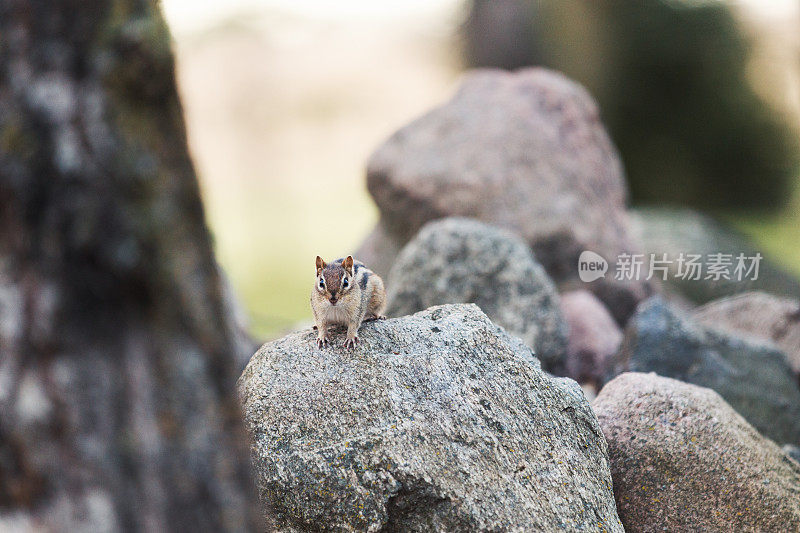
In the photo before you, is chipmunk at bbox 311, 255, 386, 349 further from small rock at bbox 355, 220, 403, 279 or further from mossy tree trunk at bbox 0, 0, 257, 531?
small rock at bbox 355, 220, 403, 279

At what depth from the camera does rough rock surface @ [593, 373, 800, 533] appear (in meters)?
3.85

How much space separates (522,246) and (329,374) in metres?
3.20

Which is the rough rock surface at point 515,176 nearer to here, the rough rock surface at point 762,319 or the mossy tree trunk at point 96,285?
the rough rock surface at point 762,319

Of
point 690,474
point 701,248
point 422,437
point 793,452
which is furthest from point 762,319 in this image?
point 422,437

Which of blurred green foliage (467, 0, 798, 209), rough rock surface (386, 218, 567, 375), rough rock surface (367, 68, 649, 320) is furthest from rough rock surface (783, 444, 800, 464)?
blurred green foliage (467, 0, 798, 209)

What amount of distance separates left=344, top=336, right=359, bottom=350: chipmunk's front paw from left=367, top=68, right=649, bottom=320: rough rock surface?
460 centimetres

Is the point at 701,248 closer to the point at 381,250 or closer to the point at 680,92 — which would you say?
the point at 381,250

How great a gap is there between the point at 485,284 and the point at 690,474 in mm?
2578

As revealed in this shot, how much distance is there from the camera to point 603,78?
15.2 metres

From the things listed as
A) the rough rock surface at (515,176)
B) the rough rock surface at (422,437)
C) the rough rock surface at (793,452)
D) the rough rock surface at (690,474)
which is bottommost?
the rough rock surface at (793,452)

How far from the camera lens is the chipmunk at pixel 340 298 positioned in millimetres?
3799

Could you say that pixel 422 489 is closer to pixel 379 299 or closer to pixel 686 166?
pixel 379 299

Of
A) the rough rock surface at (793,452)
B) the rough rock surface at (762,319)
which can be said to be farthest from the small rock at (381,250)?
the rough rock surface at (793,452)

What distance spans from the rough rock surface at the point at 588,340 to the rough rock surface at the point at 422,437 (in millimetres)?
2631
